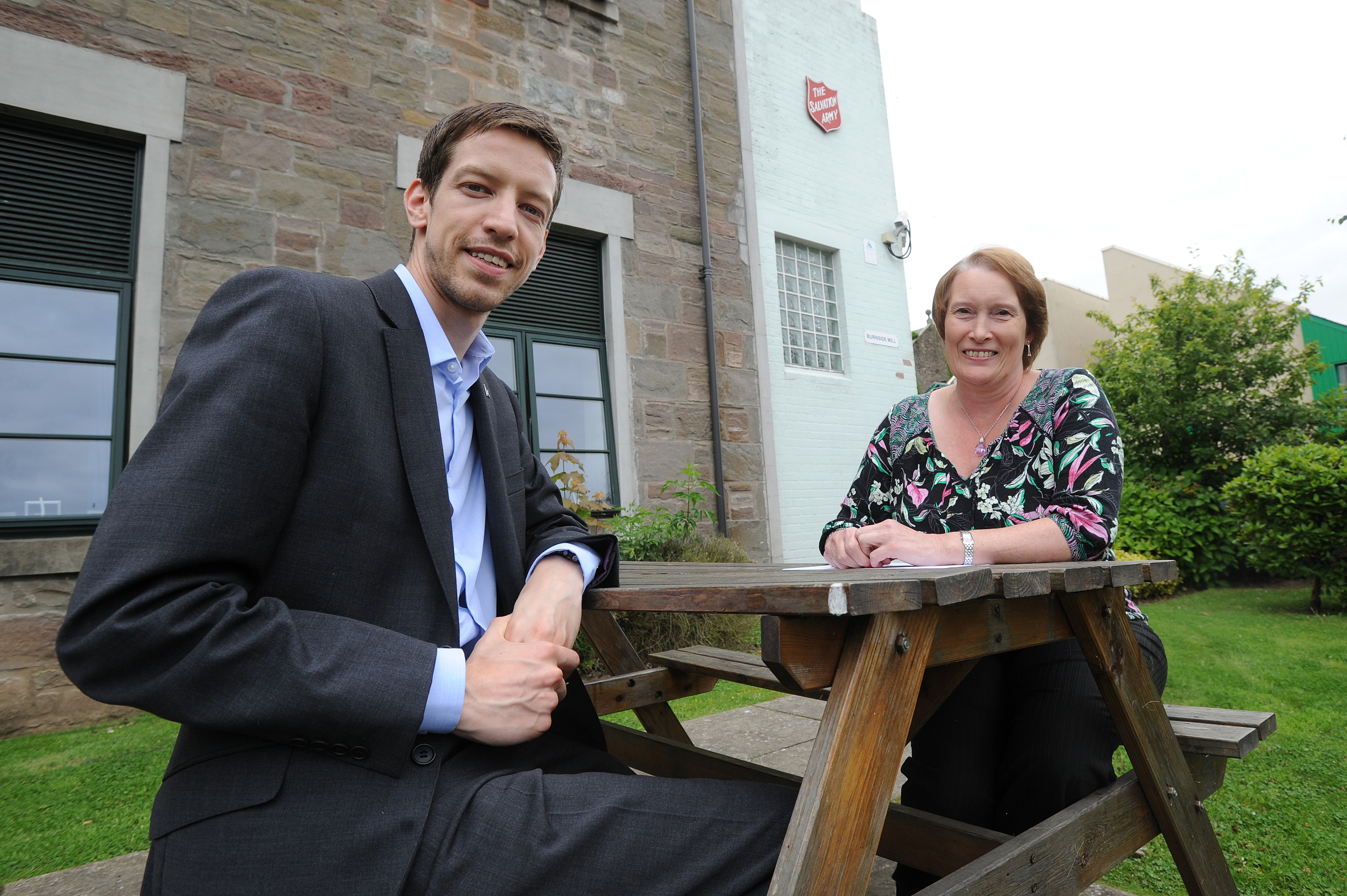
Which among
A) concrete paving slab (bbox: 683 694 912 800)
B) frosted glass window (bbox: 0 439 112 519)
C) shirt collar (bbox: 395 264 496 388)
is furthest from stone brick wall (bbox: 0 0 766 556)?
shirt collar (bbox: 395 264 496 388)

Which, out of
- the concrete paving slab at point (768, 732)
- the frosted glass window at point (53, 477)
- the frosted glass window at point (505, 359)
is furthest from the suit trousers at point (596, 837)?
the frosted glass window at point (505, 359)

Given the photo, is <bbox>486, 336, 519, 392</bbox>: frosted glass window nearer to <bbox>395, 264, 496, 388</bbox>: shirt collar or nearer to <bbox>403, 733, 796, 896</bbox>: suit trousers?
<bbox>395, 264, 496, 388</bbox>: shirt collar

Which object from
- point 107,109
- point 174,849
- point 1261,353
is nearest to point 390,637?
point 174,849

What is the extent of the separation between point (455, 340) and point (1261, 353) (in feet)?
43.6

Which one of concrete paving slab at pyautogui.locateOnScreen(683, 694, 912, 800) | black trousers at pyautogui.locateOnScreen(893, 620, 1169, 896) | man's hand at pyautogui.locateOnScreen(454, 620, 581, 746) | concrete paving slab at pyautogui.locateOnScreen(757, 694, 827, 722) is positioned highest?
man's hand at pyautogui.locateOnScreen(454, 620, 581, 746)

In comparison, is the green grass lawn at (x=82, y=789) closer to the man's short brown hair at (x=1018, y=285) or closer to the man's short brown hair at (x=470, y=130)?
the man's short brown hair at (x=470, y=130)

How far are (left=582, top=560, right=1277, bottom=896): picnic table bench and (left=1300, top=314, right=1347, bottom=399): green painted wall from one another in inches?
1106

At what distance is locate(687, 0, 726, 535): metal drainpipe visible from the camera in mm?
6992

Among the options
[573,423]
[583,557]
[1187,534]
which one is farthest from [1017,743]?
[1187,534]

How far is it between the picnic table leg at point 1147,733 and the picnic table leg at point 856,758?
0.56 metres

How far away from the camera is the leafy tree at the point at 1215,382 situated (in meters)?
10.4

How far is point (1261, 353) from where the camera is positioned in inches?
439

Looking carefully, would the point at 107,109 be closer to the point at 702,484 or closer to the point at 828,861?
the point at 702,484

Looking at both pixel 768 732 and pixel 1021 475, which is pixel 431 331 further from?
pixel 768 732
